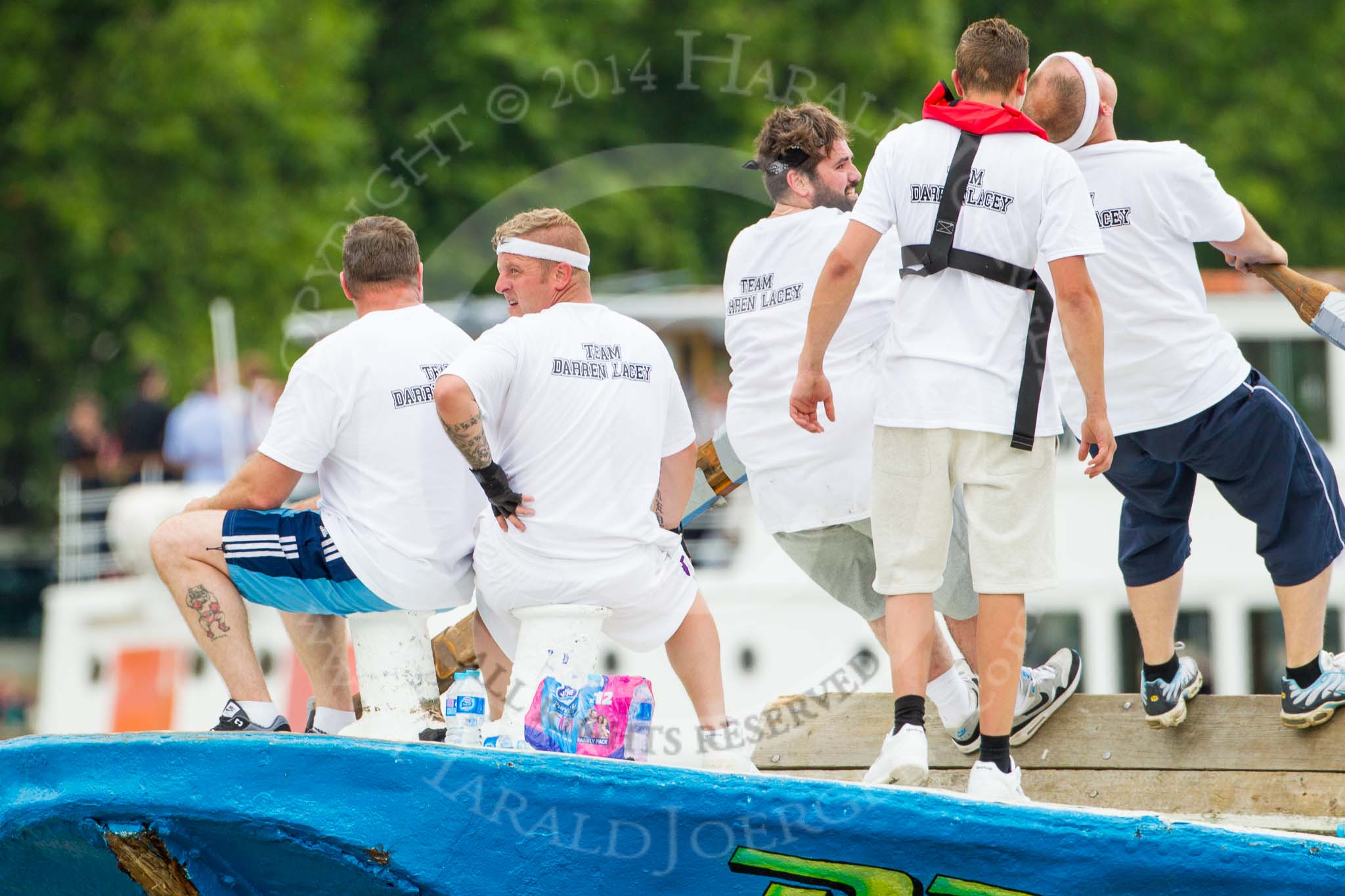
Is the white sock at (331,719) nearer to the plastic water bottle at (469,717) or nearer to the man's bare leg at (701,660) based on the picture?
the plastic water bottle at (469,717)

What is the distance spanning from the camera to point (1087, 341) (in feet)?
14.3

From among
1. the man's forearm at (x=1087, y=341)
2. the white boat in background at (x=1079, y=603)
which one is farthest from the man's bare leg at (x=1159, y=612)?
the white boat in background at (x=1079, y=603)

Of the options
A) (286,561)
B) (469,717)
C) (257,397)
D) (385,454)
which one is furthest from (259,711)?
(257,397)

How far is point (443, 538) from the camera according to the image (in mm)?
4945

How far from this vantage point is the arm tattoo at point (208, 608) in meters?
4.82

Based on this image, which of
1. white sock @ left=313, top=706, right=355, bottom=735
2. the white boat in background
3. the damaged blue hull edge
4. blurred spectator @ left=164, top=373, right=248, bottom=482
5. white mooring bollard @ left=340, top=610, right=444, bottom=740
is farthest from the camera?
blurred spectator @ left=164, top=373, right=248, bottom=482

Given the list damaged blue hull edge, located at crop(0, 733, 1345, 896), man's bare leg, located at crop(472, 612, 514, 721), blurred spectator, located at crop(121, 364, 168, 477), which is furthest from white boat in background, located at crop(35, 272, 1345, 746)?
damaged blue hull edge, located at crop(0, 733, 1345, 896)

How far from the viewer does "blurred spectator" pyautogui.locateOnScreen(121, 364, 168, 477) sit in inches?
623

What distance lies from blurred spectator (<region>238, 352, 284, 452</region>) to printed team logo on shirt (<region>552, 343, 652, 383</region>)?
1064 centimetres

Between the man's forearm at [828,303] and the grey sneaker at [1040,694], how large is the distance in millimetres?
1573

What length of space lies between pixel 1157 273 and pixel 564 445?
1861mm

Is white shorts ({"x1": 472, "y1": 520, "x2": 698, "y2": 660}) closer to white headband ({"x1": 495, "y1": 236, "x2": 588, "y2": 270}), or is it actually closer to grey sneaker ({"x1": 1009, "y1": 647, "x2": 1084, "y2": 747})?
white headband ({"x1": 495, "y1": 236, "x2": 588, "y2": 270})

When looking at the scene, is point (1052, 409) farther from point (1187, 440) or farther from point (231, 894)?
point (231, 894)

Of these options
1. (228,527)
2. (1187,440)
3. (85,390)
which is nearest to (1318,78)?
(85,390)
